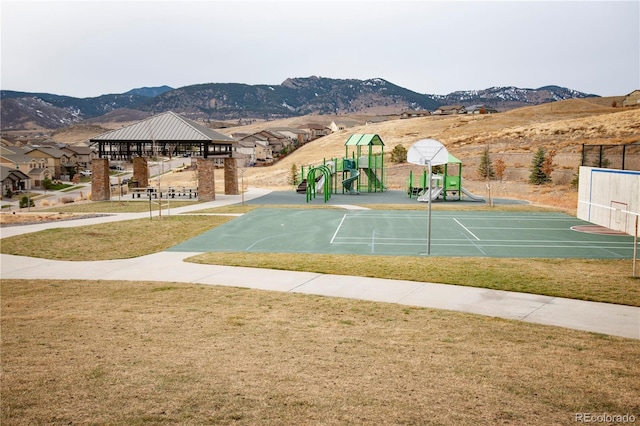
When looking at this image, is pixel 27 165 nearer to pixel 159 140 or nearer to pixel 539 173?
pixel 159 140

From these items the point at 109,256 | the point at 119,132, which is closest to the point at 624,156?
the point at 109,256

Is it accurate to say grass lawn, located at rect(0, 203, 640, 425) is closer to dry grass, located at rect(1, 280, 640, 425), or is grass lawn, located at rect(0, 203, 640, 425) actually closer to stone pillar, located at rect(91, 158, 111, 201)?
dry grass, located at rect(1, 280, 640, 425)

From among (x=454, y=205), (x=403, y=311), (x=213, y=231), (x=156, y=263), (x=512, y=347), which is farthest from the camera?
(x=454, y=205)

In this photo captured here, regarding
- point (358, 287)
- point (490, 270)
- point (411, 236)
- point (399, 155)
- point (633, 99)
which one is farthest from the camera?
point (633, 99)

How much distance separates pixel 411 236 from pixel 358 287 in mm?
9801

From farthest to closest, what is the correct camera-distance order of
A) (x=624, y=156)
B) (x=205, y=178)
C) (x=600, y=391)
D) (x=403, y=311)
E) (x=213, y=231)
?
(x=205, y=178) → (x=624, y=156) → (x=213, y=231) → (x=403, y=311) → (x=600, y=391)

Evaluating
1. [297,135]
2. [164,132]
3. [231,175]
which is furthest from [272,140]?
[164,132]

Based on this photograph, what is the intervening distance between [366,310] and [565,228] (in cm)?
Result: 1755

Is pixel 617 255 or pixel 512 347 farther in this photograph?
pixel 617 255

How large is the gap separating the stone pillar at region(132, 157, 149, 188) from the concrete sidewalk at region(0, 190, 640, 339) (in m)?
30.0

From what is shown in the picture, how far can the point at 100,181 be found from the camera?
4203 cm

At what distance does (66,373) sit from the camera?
713cm

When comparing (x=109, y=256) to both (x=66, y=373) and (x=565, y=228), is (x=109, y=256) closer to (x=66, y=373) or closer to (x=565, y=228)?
(x=66, y=373)

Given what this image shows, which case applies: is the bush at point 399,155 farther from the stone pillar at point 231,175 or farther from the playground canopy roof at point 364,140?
the stone pillar at point 231,175
